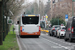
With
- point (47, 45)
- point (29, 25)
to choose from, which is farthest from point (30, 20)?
point (47, 45)

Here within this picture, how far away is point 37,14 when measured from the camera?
31.9m

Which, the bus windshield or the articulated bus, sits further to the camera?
the bus windshield

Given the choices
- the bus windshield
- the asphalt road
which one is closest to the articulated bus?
the bus windshield

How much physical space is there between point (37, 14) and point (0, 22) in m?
14.2

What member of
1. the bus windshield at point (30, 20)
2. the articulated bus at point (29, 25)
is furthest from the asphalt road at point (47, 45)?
the bus windshield at point (30, 20)

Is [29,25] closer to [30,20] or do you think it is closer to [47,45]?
[30,20]

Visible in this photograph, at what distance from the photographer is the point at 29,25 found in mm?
32094

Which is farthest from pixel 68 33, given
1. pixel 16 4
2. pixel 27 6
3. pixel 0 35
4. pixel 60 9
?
pixel 60 9

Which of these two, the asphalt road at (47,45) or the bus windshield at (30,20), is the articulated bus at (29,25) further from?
the asphalt road at (47,45)

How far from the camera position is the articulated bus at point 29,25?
105ft

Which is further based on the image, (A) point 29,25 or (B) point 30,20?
(B) point 30,20

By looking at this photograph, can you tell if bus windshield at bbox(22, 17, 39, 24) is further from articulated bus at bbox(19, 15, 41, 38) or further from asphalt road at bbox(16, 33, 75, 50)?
asphalt road at bbox(16, 33, 75, 50)

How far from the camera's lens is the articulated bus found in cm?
3206

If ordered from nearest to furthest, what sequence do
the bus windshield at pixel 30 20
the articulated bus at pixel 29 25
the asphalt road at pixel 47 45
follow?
the asphalt road at pixel 47 45 → the articulated bus at pixel 29 25 → the bus windshield at pixel 30 20
